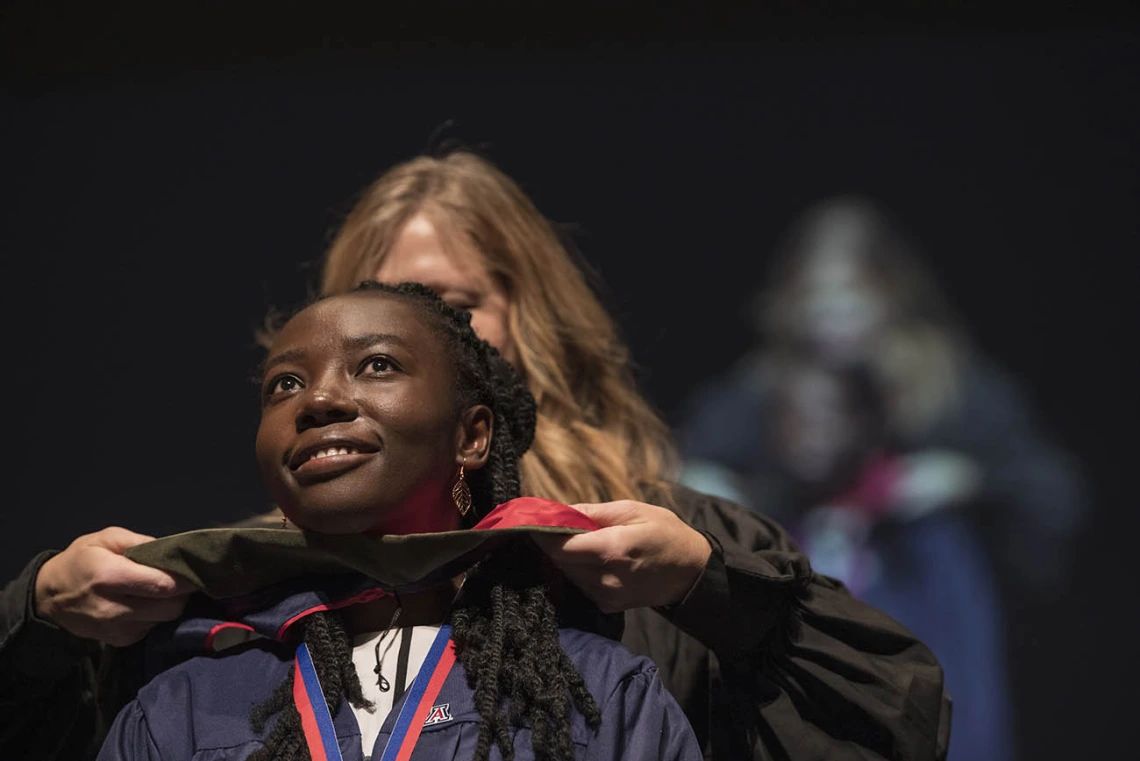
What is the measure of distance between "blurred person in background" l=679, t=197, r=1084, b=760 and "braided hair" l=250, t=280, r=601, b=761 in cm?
119

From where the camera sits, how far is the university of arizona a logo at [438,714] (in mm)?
1185

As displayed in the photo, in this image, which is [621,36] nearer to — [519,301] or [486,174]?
[486,174]

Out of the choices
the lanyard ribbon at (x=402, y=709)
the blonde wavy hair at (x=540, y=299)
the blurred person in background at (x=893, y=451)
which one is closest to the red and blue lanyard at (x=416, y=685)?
the lanyard ribbon at (x=402, y=709)

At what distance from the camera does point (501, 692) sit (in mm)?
1211

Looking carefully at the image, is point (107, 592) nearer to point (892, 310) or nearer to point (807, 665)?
point (807, 665)

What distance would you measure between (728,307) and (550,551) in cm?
137

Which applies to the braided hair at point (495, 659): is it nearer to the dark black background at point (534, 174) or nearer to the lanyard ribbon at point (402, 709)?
the lanyard ribbon at point (402, 709)

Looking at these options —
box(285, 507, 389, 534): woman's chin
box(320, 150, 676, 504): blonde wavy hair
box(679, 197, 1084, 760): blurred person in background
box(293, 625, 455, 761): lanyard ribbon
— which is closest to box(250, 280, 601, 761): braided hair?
box(293, 625, 455, 761): lanyard ribbon

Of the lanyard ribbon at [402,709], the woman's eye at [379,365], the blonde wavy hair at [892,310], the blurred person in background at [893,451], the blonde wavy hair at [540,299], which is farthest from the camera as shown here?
the blonde wavy hair at [892,310]

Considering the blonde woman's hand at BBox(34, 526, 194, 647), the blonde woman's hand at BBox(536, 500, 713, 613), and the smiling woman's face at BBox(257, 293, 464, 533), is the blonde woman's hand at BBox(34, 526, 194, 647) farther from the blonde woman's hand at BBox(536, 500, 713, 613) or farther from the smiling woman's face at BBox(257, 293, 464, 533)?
the blonde woman's hand at BBox(536, 500, 713, 613)

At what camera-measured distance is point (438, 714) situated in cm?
119

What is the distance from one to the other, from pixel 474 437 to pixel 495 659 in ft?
0.90

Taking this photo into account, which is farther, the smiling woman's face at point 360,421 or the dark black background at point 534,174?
the dark black background at point 534,174

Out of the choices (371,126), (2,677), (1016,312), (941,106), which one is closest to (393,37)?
(371,126)
